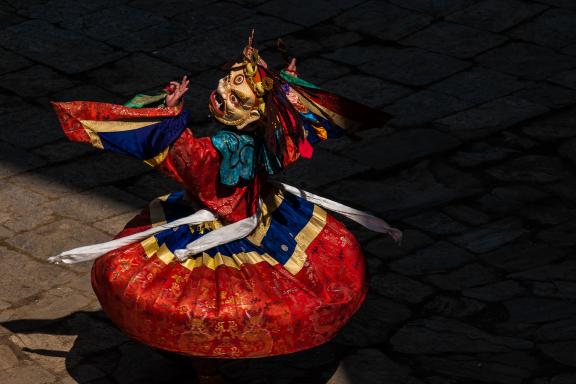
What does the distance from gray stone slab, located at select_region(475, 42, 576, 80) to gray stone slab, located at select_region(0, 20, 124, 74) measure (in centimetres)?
Result: 297

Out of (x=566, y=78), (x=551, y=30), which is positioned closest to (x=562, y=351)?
(x=566, y=78)

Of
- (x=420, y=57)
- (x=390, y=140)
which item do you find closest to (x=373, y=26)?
(x=420, y=57)

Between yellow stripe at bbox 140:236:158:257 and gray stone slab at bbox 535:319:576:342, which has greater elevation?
yellow stripe at bbox 140:236:158:257

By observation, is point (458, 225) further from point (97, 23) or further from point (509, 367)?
point (97, 23)

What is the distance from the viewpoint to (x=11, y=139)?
855cm

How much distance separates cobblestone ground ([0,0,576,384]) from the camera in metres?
6.21

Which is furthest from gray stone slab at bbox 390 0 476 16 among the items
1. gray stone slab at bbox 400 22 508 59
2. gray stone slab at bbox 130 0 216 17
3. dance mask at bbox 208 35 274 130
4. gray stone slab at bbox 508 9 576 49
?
dance mask at bbox 208 35 274 130

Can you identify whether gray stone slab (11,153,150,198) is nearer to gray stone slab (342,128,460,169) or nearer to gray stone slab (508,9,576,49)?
gray stone slab (342,128,460,169)

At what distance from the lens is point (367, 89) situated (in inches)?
362

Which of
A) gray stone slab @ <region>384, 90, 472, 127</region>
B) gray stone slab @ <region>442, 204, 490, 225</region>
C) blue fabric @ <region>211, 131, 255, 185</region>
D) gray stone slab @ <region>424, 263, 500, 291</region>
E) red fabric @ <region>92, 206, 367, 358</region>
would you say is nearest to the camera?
red fabric @ <region>92, 206, 367, 358</region>

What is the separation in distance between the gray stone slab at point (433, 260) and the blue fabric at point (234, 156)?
1.85 meters

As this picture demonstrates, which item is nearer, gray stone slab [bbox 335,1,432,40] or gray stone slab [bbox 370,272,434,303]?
gray stone slab [bbox 370,272,434,303]

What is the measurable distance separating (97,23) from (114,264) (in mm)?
5383

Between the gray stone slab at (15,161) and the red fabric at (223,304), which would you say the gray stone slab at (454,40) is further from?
the red fabric at (223,304)
